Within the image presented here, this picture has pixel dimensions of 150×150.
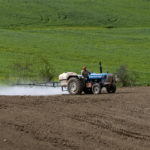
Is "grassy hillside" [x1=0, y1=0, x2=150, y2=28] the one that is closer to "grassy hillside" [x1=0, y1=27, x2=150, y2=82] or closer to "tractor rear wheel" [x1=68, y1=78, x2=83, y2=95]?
"grassy hillside" [x1=0, y1=27, x2=150, y2=82]

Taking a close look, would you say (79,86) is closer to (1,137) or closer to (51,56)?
(1,137)

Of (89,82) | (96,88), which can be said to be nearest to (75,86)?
(89,82)

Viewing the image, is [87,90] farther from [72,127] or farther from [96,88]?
[72,127]

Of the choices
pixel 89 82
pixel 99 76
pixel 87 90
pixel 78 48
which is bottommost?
pixel 87 90

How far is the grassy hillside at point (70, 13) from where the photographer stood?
68.4 m

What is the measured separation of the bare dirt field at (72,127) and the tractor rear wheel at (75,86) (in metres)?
5.45

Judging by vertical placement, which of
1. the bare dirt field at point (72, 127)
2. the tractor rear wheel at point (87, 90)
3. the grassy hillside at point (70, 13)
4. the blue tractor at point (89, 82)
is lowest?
the bare dirt field at point (72, 127)

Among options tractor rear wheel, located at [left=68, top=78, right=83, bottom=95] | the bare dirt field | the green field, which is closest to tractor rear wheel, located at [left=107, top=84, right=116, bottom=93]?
tractor rear wheel, located at [left=68, top=78, right=83, bottom=95]

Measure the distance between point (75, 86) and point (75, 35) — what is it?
3836cm

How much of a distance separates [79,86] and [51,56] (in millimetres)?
24345

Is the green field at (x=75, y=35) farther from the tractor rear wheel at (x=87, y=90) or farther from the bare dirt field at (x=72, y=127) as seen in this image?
the bare dirt field at (x=72, y=127)

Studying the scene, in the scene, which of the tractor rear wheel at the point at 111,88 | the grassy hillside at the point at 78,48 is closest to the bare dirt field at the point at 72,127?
the tractor rear wheel at the point at 111,88

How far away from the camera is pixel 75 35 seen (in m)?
58.4

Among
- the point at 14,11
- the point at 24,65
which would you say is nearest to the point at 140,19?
the point at 14,11
